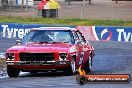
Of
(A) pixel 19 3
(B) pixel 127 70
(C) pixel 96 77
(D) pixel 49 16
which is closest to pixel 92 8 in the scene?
(A) pixel 19 3

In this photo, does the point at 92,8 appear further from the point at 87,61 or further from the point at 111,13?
the point at 87,61

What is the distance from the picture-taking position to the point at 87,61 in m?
15.3

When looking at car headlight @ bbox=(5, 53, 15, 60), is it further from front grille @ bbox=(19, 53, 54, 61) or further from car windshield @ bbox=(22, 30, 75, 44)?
car windshield @ bbox=(22, 30, 75, 44)

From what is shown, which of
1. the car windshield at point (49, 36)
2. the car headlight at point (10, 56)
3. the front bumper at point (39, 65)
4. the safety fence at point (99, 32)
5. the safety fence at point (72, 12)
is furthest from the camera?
the safety fence at point (72, 12)

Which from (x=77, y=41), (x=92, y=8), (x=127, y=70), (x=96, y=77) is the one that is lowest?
(x=92, y=8)

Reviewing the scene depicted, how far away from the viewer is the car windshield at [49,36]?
1458cm

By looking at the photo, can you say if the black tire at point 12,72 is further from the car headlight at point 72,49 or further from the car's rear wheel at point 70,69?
the car headlight at point 72,49

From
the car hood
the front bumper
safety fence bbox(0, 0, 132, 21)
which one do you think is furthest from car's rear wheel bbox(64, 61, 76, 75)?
safety fence bbox(0, 0, 132, 21)

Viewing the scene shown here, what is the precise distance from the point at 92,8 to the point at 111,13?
767 cm

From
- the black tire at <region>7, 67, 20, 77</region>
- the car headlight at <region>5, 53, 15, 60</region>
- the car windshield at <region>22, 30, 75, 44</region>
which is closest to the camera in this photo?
the car headlight at <region>5, 53, 15, 60</region>

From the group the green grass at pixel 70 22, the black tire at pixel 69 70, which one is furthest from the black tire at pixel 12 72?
the green grass at pixel 70 22

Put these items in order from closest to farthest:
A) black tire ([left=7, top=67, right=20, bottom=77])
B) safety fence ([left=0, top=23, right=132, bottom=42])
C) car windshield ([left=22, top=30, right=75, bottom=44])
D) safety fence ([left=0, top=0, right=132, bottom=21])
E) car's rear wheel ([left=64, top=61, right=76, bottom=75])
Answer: car's rear wheel ([left=64, top=61, right=76, bottom=75])
black tire ([left=7, top=67, right=20, bottom=77])
car windshield ([left=22, top=30, right=75, bottom=44])
safety fence ([left=0, top=23, right=132, bottom=42])
safety fence ([left=0, top=0, right=132, bottom=21])

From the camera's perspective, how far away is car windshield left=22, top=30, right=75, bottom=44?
47.8 ft

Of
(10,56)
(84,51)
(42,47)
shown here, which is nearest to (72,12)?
(84,51)
